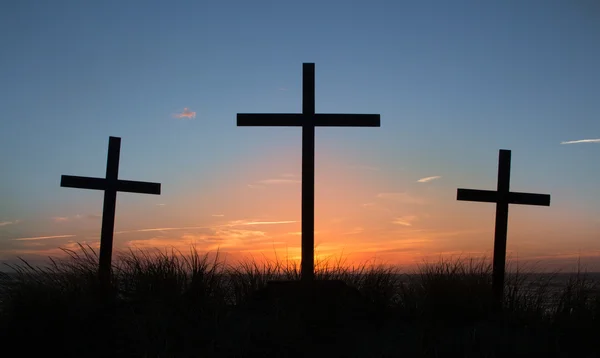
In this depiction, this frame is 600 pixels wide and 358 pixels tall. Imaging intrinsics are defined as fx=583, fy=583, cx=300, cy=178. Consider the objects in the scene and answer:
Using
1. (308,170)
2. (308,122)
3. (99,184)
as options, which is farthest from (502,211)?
(99,184)

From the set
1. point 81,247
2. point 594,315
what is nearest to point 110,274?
point 81,247

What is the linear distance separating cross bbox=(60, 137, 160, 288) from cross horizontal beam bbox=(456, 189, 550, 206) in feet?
21.4

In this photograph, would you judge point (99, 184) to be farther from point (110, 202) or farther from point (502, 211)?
point (502, 211)

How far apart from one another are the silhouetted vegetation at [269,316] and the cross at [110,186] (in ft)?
2.72

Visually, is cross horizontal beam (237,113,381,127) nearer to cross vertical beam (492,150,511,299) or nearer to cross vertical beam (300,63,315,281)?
cross vertical beam (300,63,315,281)

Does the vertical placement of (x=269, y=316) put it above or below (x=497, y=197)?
below

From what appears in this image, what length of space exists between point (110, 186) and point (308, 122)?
14.4ft

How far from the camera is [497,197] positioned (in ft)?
39.7

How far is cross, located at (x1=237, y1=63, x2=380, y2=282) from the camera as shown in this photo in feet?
37.5

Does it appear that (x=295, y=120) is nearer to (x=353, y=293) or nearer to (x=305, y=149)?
(x=305, y=149)

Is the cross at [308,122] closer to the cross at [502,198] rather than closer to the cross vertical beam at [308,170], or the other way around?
the cross vertical beam at [308,170]

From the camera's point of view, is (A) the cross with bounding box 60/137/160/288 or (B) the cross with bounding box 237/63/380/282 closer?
(B) the cross with bounding box 237/63/380/282

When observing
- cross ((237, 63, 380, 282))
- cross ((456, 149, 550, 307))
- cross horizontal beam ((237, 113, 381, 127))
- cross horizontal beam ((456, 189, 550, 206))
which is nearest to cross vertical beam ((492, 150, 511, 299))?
cross ((456, 149, 550, 307))

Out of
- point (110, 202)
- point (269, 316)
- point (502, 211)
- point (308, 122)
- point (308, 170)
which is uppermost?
point (308, 122)
